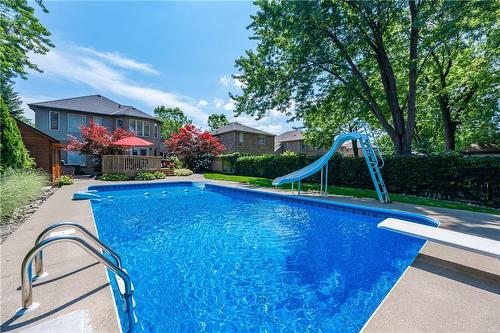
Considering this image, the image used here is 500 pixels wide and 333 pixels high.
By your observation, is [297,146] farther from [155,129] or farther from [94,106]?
[94,106]

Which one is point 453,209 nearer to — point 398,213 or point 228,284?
point 398,213

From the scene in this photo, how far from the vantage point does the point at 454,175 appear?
32.0 ft

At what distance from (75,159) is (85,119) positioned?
4.15m

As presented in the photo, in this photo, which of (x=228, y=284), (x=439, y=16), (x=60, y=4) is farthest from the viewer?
(x=439, y=16)

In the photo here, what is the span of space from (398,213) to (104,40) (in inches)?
671

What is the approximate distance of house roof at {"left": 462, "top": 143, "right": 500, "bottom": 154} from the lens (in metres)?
20.0

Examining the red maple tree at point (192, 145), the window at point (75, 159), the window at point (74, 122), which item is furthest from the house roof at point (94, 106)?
the red maple tree at point (192, 145)

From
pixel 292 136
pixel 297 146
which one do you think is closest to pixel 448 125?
pixel 297 146

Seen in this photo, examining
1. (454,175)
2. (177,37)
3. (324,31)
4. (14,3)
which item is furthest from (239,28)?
(454,175)

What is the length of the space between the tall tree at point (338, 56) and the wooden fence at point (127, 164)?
857 cm

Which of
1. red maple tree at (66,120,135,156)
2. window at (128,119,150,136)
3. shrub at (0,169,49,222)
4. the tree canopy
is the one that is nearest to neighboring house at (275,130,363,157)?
window at (128,119,150,136)

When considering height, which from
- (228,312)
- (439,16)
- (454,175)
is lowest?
(228,312)

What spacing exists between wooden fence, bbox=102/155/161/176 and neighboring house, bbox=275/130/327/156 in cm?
2425

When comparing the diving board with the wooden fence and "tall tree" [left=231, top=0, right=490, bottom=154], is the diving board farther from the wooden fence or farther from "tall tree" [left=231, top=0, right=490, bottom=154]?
the wooden fence
